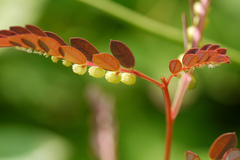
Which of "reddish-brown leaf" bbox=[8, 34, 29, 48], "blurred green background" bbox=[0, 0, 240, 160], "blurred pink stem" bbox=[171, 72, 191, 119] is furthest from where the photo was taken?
"blurred green background" bbox=[0, 0, 240, 160]

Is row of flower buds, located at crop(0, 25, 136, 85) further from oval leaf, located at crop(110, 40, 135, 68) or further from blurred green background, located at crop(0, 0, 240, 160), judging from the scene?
blurred green background, located at crop(0, 0, 240, 160)

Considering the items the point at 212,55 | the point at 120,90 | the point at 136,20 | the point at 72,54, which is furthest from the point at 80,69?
the point at 120,90

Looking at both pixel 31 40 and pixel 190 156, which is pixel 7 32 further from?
pixel 190 156

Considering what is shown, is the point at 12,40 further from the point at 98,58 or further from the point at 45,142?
the point at 45,142

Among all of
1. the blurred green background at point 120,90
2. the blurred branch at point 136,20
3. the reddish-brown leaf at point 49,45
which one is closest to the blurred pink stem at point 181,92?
the reddish-brown leaf at point 49,45

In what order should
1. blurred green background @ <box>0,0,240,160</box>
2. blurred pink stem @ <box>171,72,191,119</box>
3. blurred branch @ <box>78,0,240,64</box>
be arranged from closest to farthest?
blurred pink stem @ <box>171,72,191,119</box> → blurred branch @ <box>78,0,240,64</box> → blurred green background @ <box>0,0,240,160</box>

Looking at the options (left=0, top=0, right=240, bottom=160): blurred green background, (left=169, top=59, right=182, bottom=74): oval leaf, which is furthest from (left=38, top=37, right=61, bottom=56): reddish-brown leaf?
(left=0, top=0, right=240, bottom=160): blurred green background
